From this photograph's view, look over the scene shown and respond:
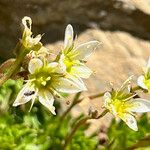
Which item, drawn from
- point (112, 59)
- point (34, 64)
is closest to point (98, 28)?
point (112, 59)

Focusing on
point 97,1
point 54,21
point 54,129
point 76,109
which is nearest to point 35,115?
point 54,129

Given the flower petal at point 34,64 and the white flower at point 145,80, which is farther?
the white flower at point 145,80

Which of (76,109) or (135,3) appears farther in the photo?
(135,3)

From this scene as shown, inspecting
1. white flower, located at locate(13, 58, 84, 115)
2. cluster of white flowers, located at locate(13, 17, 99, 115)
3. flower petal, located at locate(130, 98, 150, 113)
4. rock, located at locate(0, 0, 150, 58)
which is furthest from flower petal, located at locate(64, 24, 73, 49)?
rock, located at locate(0, 0, 150, 58)

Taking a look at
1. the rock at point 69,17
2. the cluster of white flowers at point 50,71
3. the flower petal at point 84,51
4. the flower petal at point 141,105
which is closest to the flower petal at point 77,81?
the cluster of white flowers at point 50,71

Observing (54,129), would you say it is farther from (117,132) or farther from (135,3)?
(135,3)

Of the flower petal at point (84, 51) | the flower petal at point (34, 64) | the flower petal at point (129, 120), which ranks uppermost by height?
the flower petal at point (34, 64)

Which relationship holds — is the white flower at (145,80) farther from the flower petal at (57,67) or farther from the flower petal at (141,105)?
the flower petal at (57,67)
